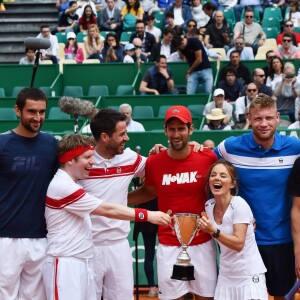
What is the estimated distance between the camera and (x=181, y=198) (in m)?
7.36

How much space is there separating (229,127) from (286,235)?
7112mm

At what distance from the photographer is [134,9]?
21.1 m

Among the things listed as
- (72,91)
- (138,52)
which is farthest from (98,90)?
(138,52)

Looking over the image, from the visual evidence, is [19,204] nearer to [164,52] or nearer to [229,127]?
[229,127]

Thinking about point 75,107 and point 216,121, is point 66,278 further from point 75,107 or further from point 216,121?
point 216,121

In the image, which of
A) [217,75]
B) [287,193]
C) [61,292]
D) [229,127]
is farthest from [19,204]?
[217,75]

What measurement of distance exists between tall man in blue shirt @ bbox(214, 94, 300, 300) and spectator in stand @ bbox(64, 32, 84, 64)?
12.2 meters

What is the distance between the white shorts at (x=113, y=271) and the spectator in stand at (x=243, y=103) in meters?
7.59

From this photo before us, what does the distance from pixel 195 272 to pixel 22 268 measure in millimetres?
1383

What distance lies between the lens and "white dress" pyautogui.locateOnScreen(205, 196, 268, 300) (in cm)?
704

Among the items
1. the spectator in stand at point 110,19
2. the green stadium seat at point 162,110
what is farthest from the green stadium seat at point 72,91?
the spectator in stand at point 110,19

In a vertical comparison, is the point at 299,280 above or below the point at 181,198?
below

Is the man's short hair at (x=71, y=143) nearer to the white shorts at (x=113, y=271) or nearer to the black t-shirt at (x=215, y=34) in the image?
the white shorts at (x=113, y=271)

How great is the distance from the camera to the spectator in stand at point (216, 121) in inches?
567
